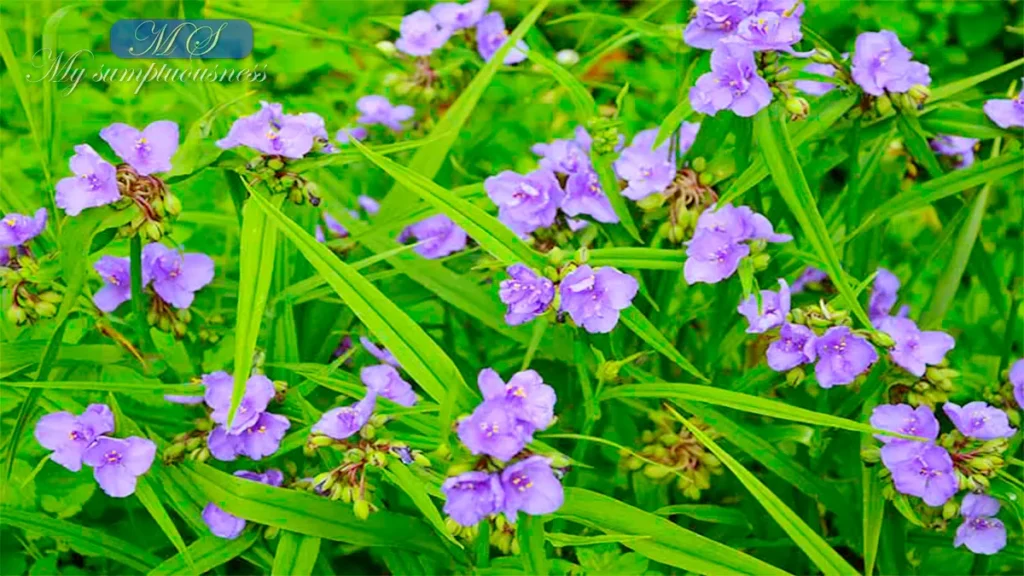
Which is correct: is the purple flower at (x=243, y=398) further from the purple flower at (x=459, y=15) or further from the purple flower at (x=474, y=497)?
the purple flower at (x=459, y=15)

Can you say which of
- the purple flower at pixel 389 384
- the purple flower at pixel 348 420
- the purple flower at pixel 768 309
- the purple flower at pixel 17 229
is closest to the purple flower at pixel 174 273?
the purple flower at pixel 17 229

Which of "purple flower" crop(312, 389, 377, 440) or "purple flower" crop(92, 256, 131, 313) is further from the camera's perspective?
"purple flower" crop(92, 256, 131, 313)

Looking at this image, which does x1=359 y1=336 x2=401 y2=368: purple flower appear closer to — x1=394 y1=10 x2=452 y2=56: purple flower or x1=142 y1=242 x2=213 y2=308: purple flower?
x1=142 y1=242 x2=213 y2=308: purple flower

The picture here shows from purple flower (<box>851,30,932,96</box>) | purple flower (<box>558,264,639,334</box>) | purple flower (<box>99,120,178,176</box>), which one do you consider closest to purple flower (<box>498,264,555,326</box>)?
purple flower (<box>558,264,639,334</box>)

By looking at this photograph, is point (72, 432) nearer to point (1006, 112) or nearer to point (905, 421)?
point (905, 421)

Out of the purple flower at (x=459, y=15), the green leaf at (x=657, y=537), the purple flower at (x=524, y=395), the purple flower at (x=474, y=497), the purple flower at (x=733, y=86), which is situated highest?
the purple flower at (x=733, y=86)
